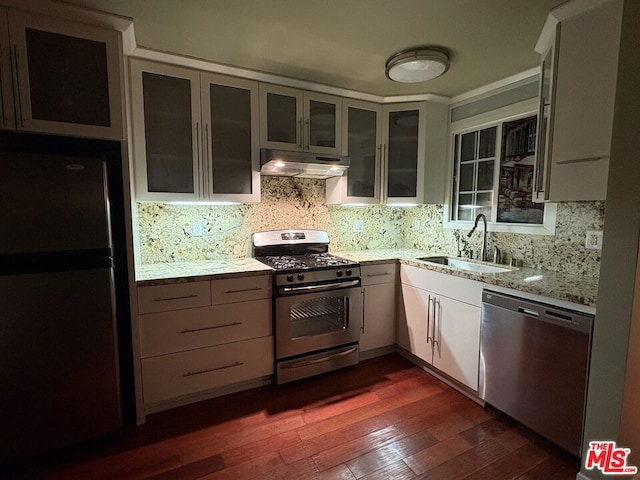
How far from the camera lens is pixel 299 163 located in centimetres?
243

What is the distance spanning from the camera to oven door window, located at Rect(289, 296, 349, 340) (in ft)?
8.30

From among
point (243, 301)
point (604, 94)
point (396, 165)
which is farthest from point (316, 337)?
point (604, 94)

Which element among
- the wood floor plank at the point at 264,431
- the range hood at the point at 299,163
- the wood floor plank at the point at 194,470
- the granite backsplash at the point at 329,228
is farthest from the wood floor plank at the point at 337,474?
the range hood at the point at 299,163

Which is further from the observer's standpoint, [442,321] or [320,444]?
[442,321]

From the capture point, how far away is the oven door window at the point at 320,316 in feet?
8.30

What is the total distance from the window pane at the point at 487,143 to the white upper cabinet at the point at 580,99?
0.88 m

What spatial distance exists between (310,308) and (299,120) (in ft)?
5.06

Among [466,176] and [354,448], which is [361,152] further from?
[354,448]

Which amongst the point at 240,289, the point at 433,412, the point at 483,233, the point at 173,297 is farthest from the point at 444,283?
the point at 173,297

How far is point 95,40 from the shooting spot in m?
1.70

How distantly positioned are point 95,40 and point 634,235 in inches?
107

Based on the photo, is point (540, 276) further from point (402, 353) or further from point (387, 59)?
point (387, 59)

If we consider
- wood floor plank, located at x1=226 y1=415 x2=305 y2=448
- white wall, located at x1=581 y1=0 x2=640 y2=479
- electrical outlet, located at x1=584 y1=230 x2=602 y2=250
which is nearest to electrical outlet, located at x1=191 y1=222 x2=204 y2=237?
wood floor plank, located at x1=226 y1=415 x2=305 y2=448

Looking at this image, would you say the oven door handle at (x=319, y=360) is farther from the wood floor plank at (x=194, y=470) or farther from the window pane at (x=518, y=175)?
the window pane at (x=518, y=175)
